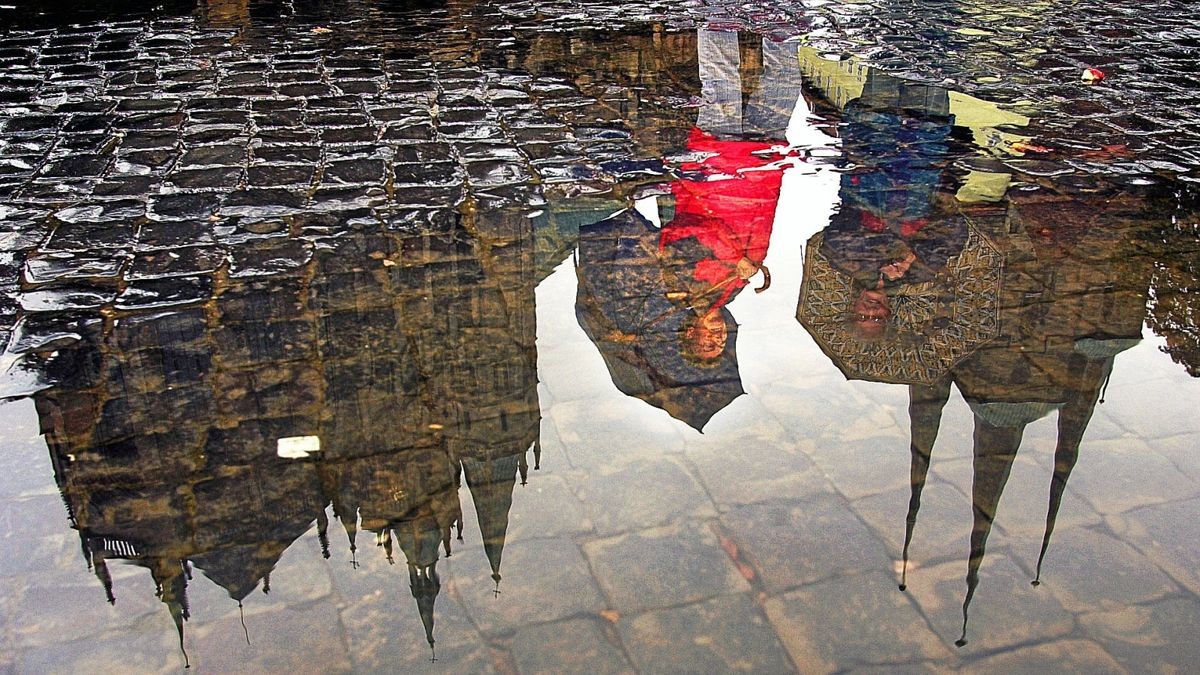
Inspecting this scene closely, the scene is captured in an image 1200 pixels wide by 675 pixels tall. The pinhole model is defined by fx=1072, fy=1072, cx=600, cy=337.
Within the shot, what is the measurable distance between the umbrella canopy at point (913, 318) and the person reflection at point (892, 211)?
1.2 inches

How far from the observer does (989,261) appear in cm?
643

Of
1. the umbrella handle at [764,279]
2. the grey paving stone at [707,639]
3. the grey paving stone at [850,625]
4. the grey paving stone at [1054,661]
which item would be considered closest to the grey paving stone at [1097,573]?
the grey paving stone at [1054,661]

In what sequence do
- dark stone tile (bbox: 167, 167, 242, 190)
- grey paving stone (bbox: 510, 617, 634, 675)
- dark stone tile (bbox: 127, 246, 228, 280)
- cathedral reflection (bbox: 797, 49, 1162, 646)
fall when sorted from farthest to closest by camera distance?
dark stone tile (bbox: 167, 167, 242, 190), dark stone tile (bbox: 127, 246, 228, 280), cathedral reflection (bbox: 797, 49, 1162, 646), grey paving stone (bbox: 510, 617, 634, 675)

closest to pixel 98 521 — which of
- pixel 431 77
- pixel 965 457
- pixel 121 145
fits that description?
pixel 965 457

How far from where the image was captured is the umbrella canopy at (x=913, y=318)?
5.38 meters

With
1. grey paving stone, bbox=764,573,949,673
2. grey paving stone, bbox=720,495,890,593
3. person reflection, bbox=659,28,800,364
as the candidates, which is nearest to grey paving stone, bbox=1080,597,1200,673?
grey paving stone, bbox=764,573,949,673

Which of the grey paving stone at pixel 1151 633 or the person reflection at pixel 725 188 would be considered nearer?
the grey paving stone at pixel 1151 633

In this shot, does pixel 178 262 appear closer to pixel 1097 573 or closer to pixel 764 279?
pixel 764 279

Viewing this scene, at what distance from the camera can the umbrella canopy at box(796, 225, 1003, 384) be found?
5383mm

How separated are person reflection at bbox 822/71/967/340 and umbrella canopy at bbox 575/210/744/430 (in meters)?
0.92

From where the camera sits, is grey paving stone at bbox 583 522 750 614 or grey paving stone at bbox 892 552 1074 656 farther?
grey paving stone at bbox 583 522 750 614

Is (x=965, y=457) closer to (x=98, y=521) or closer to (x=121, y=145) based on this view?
(x=98, y=521)

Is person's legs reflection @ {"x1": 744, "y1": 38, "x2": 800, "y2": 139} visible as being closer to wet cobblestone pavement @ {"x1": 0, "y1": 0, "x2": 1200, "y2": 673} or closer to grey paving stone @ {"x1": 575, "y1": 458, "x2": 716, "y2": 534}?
wet cobblestone pavement @ {"x1": 0, "y1": 0, "x2": 1200, "y2": 673}

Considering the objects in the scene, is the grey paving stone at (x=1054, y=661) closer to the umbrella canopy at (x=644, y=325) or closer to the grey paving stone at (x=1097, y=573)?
the grey paving stone at (x=1097, y=573)
